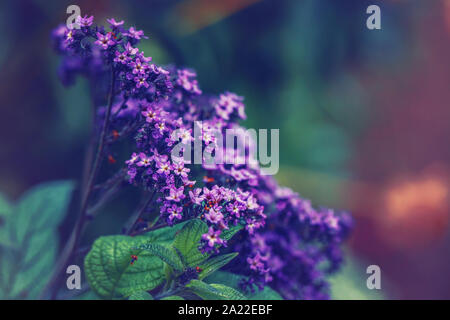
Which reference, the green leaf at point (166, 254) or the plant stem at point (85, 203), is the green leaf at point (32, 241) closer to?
the plant stem at point (85, 203)

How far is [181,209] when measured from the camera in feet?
2.14

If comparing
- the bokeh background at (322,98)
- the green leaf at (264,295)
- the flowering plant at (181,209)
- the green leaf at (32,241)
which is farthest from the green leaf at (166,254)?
the bokeh background at (322,98)

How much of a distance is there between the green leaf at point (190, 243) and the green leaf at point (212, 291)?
1.4 inches

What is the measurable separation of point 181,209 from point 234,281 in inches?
7.5

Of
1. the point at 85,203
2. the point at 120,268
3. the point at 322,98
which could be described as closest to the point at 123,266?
the point at 120,268

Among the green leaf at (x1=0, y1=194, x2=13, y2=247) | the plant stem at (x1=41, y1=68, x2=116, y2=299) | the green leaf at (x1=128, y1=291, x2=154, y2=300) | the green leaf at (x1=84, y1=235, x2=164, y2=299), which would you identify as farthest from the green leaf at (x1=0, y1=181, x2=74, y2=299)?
the green leaf at (x1=128, y1=291, x2=154, y2=300)

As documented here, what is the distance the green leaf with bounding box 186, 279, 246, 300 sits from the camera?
25.5 inches

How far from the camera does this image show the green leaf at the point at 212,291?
2.13ft

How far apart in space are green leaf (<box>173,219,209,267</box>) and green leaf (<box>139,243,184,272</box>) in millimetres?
13

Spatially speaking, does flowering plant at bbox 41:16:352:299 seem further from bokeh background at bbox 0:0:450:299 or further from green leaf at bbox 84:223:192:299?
bokeh background at bbox 0:0:450:299

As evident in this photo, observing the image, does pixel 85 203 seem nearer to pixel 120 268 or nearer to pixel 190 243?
pixel 120 268

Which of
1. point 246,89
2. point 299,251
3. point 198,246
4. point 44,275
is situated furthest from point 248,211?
point 246,89

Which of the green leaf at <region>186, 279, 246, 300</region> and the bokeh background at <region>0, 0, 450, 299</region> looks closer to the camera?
the green leaf at <region>186, 279, 246, 300</region>

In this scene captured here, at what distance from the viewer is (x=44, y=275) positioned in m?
1.00
